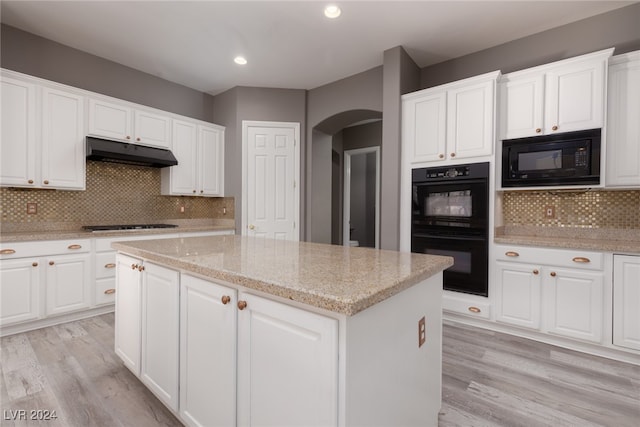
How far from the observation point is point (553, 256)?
8.40 ft

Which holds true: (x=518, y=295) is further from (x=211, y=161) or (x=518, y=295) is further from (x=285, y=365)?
(x=211, y=161)

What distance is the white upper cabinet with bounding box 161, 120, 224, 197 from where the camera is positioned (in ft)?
13.3

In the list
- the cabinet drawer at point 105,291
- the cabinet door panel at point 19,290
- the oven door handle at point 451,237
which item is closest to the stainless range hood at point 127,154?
the cabinet door panel at point 19,290

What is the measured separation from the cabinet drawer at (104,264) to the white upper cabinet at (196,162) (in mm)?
1122

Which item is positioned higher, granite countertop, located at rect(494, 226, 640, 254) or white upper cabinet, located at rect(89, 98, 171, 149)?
white upper cabinet, located at rect(89, 98, 171, 149)

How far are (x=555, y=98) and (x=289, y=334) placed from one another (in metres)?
2.98

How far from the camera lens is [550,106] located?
2.64 m

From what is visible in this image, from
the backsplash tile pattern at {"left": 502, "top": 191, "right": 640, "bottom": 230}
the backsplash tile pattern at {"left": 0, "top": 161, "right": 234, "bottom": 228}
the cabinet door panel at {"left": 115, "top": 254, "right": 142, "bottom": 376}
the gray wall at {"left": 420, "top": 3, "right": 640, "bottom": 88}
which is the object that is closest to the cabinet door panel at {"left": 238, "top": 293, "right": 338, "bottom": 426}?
the cabinet door panel at {"left": 115, "top": 254, "right": 142, "bottom": 376}

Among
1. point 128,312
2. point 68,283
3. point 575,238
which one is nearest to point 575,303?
Result: point 575,238

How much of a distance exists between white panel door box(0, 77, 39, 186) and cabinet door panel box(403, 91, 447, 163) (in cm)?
364

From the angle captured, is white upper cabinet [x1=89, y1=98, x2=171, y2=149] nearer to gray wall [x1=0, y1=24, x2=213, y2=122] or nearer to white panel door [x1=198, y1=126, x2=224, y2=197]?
gray wall [x1=0, y1=24, x2=213, y2=122]

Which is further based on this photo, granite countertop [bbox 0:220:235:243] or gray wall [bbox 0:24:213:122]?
gray wall [bbox 0:24:213:122]

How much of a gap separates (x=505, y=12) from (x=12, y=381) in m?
4.64

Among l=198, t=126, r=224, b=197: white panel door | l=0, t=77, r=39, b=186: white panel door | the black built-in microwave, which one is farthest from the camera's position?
l=198, t=126, r=224, b=197: white panel door
